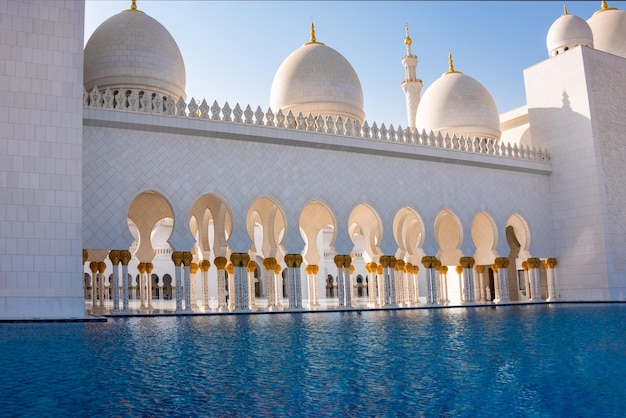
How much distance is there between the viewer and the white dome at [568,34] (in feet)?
45.9

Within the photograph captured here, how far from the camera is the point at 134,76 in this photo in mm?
11406

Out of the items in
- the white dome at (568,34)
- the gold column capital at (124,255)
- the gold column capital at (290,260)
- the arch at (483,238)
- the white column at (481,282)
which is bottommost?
the white column at (481,282)

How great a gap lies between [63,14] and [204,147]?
2831mm

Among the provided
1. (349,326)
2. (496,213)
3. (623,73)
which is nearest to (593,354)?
(349,326)

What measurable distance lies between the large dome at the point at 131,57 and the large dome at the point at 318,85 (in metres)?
2.62

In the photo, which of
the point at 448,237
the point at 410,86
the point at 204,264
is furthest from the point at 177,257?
the point at 410,86

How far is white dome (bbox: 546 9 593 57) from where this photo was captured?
13992 millimetres

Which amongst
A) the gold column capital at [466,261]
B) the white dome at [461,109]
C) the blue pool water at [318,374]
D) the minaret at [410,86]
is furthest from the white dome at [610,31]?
the blue pool water at [318,374]

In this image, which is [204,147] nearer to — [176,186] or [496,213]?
[176,186]

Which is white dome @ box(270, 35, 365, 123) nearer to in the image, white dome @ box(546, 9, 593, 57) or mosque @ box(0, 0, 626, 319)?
mosque @ box(0, 0, 626, 319)

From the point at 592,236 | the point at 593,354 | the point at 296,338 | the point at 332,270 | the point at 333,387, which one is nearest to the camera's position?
the point at 333,387

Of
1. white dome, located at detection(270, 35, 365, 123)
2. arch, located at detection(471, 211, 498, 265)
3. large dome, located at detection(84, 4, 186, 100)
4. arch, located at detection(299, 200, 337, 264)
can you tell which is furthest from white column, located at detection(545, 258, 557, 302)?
large dome, located at detection(84, 4, 186, 100)

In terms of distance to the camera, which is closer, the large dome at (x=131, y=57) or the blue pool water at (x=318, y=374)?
the blue pool water at (x=318, y=374)

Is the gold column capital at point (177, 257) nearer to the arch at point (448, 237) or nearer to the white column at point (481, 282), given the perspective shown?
the arch at point (448, 237)
